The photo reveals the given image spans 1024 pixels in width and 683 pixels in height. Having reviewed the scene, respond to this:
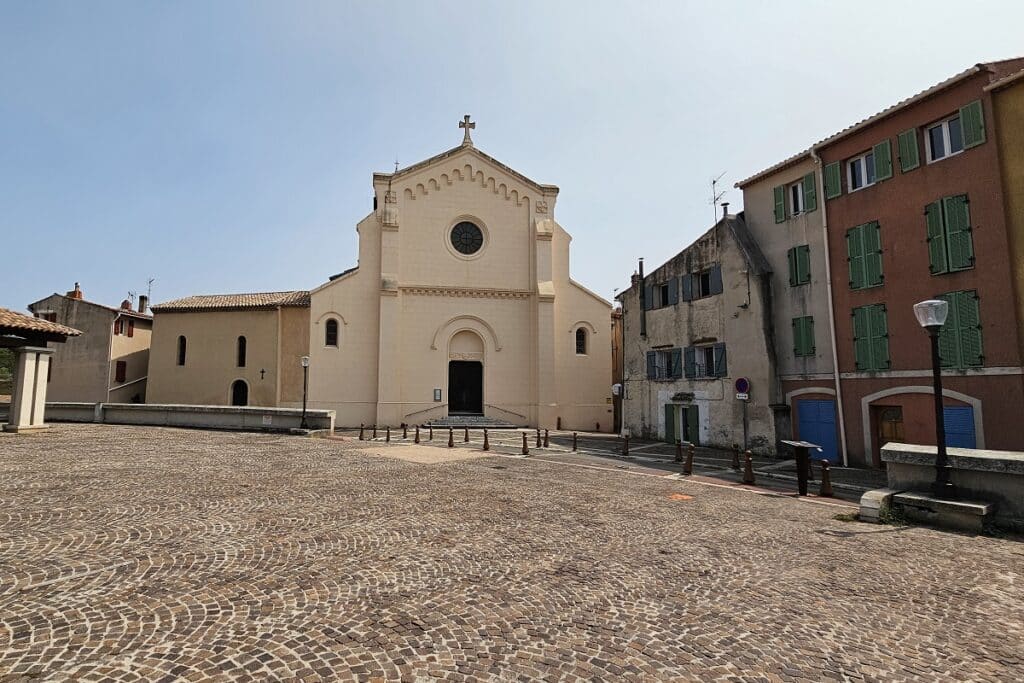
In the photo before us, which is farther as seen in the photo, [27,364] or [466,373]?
[466,373]

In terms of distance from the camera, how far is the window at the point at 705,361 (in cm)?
2042

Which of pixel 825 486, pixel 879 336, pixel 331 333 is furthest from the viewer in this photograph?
pixel 331 333

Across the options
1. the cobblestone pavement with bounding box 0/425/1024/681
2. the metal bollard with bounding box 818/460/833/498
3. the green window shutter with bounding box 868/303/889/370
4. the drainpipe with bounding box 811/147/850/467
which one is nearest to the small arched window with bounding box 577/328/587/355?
the drainpipe with bounding box 811/147/850/467

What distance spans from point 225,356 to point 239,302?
324 centimetres

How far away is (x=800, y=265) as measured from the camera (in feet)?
59.6

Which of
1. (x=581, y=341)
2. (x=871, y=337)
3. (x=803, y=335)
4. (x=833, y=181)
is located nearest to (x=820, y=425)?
(x=803, y=335)

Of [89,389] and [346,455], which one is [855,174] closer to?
[346,455]

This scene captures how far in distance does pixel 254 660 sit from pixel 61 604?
7.02ft

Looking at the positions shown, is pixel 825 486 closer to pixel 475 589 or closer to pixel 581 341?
pixel 475 589

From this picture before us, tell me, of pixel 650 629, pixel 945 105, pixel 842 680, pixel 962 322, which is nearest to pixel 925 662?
pixel 842 680

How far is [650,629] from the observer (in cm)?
428

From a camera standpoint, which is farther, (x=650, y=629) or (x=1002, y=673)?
(x=650, y=629)

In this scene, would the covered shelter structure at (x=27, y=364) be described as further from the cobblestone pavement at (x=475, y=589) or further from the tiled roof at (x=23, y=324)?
the cobblestone pavement at (x=475, y=589)

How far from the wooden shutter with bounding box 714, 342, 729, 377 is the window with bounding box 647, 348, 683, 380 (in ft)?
6.19
